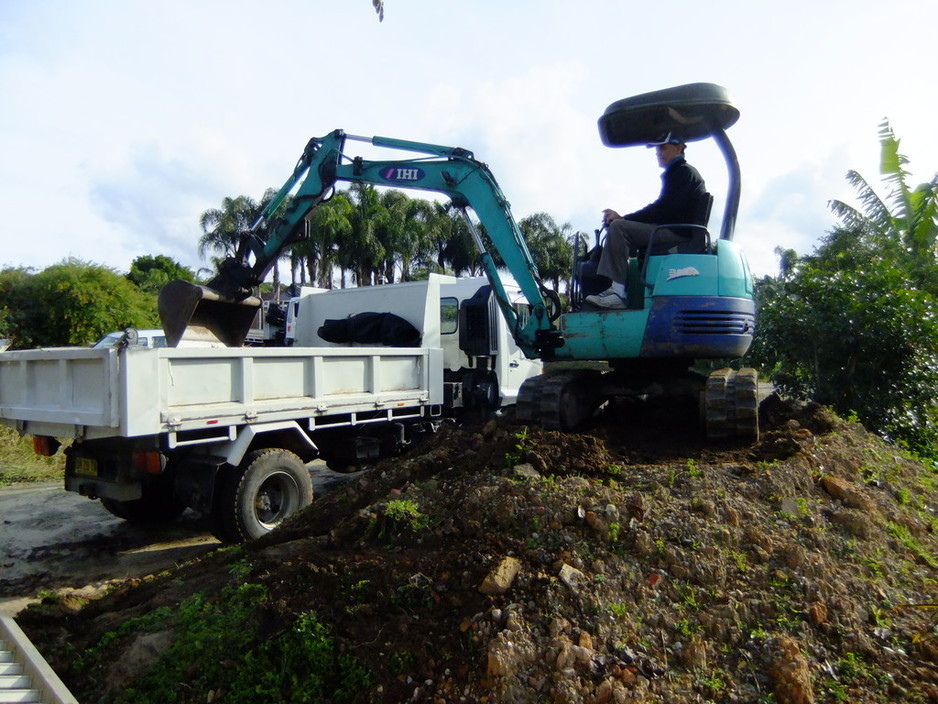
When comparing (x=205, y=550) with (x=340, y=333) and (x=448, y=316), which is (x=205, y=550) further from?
(x=448, y=316)

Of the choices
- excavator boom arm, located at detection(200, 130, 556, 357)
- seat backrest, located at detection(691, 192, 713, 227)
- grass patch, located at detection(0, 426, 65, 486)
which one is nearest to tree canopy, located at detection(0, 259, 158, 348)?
grass patch, located at detection(0, 426, 65, 486)

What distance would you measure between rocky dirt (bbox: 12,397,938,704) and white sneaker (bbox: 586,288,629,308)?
1.89 meters

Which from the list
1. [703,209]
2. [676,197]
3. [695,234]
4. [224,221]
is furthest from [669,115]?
[224,221]

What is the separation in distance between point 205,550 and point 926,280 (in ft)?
34.6

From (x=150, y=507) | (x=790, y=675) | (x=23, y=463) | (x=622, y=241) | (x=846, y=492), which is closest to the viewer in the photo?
(x=790, y=675)

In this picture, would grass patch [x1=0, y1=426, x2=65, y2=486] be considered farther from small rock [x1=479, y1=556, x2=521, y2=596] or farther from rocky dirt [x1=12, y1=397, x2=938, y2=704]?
small rock [x1=479, y1=556, x2=521, y2=596]

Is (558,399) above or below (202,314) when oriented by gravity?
below

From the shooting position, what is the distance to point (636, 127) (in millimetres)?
7148

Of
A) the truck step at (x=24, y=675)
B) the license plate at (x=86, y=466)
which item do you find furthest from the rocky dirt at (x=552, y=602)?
the license plate at (x=86, y=466)

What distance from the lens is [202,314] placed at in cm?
773

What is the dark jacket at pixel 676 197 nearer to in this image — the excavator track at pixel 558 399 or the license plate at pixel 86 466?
the excavator track at pixel 558 399

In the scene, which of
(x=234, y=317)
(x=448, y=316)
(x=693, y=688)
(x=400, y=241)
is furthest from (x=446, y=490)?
(x=400, y=241)

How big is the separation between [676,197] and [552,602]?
4336mm

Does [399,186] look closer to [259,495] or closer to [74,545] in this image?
[259,495]
